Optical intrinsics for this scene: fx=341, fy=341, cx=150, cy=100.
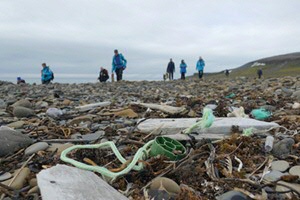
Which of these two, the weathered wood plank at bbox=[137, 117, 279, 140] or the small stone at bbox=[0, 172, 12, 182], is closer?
the small stone at bbox=[0, 172, 12, 182]

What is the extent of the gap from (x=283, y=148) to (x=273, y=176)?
1.85 ft

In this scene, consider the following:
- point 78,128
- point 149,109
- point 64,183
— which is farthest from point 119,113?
point 64,183

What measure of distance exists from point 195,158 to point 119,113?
240 cm

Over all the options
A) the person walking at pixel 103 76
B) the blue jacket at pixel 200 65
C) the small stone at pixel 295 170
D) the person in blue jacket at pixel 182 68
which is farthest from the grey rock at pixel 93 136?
the person in blue jacket at pixel 182 68

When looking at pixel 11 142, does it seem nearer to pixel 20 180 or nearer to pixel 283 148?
pixel 20 180

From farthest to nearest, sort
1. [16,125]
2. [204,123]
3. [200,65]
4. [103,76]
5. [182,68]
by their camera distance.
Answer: [182,68] → [200,65] → [103,76] → [16,125] → [204,123]

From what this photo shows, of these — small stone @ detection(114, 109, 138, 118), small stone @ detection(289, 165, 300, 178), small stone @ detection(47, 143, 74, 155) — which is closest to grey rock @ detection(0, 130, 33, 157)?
small stone @ detection(47, 143, 74, 155)

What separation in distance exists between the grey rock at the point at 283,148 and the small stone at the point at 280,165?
19 centimetres

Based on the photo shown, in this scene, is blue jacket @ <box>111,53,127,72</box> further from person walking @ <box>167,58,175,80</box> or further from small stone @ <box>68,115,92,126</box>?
small stone @ <box>68,115,92,126</box>

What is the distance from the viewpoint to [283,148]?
2779mm

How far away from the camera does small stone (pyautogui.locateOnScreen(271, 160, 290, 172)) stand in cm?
244

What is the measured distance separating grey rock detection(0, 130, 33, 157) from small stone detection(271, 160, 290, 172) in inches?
87.3

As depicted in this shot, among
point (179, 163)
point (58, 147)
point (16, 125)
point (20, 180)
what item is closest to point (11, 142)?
point (58, 147)

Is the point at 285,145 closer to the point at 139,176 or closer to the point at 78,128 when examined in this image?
the point at 139,176
